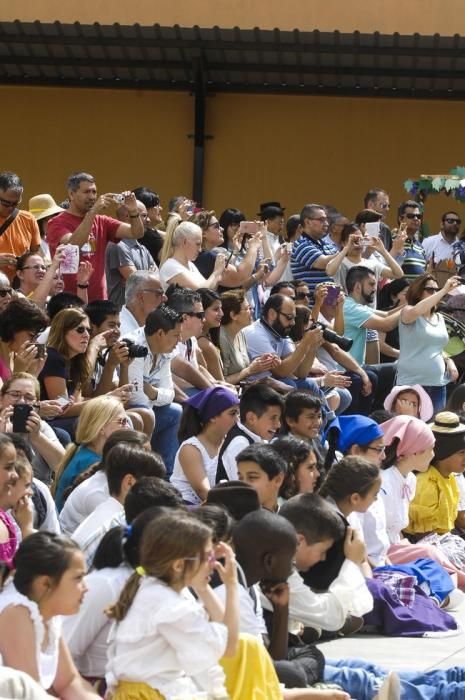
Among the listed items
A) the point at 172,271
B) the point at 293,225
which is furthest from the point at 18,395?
the point at 293,225

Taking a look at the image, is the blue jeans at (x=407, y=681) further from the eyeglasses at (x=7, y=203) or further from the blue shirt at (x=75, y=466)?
the eyeglasses at (x=7, y=203)

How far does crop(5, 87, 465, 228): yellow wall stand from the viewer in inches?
714

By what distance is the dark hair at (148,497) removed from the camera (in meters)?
5.97

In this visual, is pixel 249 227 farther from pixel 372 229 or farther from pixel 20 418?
pixel 20 418

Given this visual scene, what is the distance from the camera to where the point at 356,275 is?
40.5ft

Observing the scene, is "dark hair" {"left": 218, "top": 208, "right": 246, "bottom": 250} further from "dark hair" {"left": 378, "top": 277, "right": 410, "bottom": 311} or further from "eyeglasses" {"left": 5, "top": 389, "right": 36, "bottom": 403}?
"eyeglasses" {"left": 5, "top": 389, "right": 36, "bottom": 403}

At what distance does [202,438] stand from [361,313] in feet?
12.9

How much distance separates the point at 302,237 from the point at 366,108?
5.91 metres

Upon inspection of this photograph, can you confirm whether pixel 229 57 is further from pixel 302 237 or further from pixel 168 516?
pixel 168 516

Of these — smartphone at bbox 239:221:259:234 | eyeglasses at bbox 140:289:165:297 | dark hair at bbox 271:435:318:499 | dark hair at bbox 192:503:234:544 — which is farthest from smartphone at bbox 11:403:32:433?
smartphone at bbox 239:221:259:234

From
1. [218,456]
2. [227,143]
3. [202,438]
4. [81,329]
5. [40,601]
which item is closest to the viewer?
[40,601]

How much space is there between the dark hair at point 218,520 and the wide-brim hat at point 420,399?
5.09 metres

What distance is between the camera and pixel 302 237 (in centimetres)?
1264

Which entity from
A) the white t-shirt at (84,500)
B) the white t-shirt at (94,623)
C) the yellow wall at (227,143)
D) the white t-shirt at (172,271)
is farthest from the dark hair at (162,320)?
the yellow wall at (227,143)
